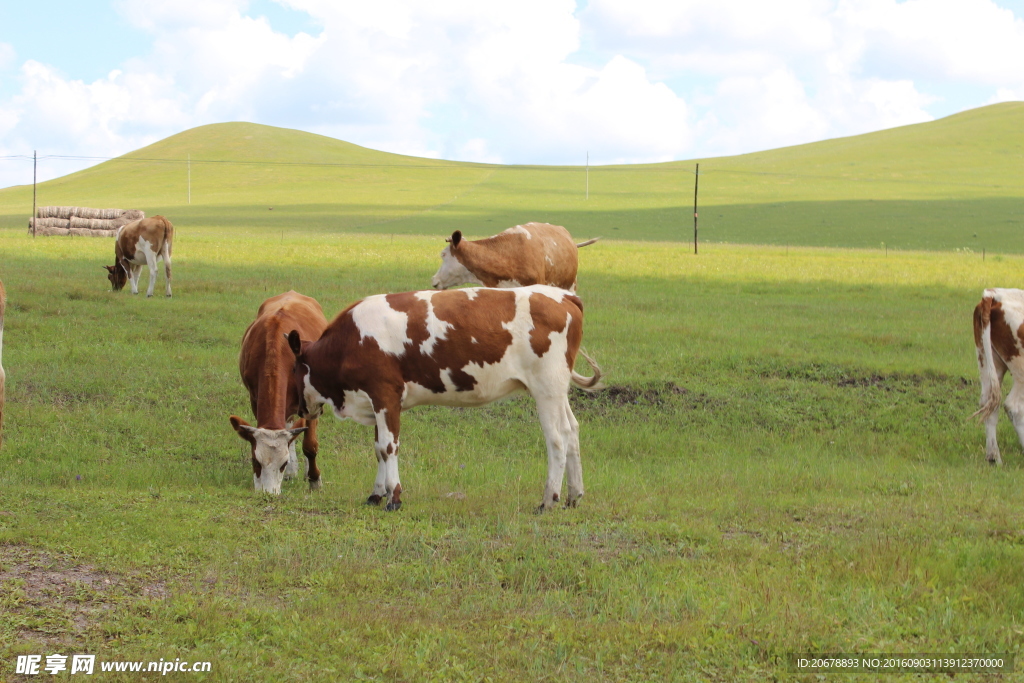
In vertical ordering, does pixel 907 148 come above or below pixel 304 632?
above

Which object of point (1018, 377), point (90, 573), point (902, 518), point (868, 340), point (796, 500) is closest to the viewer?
point (90, 573)

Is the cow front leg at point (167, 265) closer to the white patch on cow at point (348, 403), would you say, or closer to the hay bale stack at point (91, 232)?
the white patch on cow at point (348, 403)

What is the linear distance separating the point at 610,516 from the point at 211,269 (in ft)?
76.7

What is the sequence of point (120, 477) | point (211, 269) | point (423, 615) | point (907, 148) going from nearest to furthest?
1. point (423, 615)
2. point (120, 477)
3. point (211, 269)
4. point (907, 148)

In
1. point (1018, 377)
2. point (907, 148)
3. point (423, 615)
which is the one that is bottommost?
point (423, 615)

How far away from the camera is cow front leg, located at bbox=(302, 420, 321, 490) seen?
984 centimetres

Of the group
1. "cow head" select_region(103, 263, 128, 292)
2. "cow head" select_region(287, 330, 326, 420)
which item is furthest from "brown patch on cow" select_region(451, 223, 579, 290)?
"cow head" select_region(103, 263, 128, 292)

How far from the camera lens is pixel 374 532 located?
7.71 meters

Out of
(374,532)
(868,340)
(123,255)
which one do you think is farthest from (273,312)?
(123,255)

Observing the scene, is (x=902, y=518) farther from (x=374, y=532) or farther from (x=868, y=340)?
(x=868, y=340)

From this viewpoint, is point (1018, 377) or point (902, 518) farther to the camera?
point (1018, 377)

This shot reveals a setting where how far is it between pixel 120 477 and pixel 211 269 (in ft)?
66.2

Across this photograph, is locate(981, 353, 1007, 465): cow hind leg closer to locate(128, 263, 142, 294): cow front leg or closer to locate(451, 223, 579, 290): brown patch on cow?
locate(451, 223, 579, 290): brown patch on cow

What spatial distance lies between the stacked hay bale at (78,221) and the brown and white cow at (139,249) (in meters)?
21.1
